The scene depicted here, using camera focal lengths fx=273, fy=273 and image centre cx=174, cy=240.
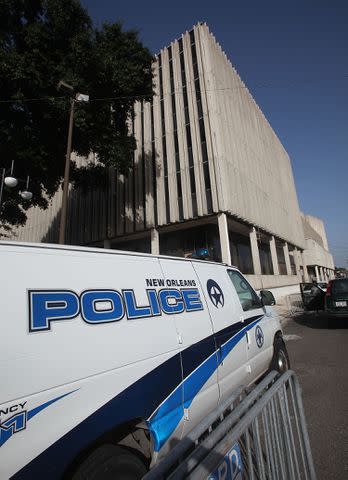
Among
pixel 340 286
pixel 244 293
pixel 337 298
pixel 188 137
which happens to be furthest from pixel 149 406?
pixel 188 137

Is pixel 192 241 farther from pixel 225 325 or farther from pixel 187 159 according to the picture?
pixel 225 325

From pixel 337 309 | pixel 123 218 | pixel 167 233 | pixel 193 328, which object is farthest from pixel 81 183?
pixel 193 328

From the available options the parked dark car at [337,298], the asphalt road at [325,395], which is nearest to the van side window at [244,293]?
the asphalt road at [325,395]

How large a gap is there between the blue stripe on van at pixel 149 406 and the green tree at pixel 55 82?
1277 centimetres

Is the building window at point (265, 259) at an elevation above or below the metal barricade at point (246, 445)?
above

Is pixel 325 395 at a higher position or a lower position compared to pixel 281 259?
lower

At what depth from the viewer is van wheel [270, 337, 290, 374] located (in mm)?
4809

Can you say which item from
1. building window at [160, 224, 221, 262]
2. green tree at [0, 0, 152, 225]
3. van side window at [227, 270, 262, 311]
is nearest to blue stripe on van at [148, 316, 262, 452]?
van side window at [227, 270, 262, 311]

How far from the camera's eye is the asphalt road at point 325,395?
2920 mm

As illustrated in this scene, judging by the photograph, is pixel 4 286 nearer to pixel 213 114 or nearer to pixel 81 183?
pixel 81 183

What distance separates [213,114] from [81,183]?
1033cm

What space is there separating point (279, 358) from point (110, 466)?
13.2ft

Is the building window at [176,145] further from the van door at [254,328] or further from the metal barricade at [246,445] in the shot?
the metal barricade at [246,445]

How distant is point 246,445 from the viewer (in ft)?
5.65
